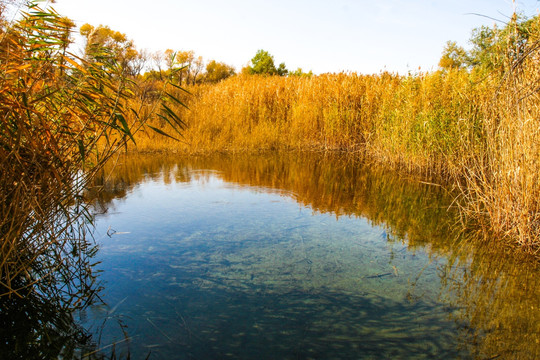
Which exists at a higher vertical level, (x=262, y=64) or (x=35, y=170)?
(x=262, y=64)

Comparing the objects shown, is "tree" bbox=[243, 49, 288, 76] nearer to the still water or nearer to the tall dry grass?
the tall dry grass

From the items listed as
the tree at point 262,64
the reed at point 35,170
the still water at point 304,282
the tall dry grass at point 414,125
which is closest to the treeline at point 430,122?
the tall dry grass at point 414,125

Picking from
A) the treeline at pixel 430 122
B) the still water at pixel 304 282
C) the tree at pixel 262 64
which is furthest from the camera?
the tree at pixel 262 64

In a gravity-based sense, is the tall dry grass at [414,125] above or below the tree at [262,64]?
below

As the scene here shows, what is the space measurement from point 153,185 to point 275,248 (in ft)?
11.4

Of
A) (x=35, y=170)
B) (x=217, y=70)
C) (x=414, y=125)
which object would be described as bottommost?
(x=35, y=170)

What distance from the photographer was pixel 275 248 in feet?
11.6

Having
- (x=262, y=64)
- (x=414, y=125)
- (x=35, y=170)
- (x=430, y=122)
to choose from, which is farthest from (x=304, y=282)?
(x=262, y=64)

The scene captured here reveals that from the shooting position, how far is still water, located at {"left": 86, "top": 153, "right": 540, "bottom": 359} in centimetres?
213

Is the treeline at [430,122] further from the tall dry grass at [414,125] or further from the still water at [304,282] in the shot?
the still water at [304,282]

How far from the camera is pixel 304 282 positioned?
2.87 meters

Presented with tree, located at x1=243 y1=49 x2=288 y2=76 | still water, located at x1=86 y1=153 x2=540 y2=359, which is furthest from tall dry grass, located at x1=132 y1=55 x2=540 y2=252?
tree, located at x1=243 y1=49 x2=288 y2=76

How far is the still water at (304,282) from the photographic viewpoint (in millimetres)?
2133

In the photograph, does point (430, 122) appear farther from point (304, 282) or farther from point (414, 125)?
point (304, 282)
